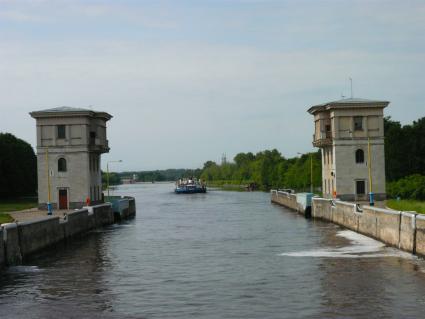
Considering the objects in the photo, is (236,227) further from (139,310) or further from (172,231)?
(139,310)

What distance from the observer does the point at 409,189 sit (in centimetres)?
7031

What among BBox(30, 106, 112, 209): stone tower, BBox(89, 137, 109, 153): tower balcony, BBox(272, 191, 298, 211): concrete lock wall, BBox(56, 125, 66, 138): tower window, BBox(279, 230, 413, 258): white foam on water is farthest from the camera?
BBox(272, 191, 298, 211): concrete lock wall

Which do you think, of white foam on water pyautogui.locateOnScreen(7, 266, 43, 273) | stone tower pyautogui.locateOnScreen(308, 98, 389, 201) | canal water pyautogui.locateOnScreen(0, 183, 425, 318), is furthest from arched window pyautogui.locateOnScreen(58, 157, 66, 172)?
white foam on water pyautogui.locateOnScreen(7, 266, 43, 273)

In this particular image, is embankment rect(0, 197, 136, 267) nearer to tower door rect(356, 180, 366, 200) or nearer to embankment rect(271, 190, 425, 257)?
embankment rect(271, 190, 425, 257)

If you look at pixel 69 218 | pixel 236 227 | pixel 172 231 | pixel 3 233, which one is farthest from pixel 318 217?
pixel 3 233

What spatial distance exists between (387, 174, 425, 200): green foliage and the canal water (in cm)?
2359

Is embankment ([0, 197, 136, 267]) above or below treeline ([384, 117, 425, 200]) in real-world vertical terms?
below

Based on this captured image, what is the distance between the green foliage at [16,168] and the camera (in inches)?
3821

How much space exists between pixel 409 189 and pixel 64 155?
35.0m

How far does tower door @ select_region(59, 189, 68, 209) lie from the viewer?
222 ft

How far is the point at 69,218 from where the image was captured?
48.4 meters

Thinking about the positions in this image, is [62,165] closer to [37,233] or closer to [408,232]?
[37,233]

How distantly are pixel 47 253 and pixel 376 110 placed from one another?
39930mm

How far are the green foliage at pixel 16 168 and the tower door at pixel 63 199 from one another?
29703 millimetres
